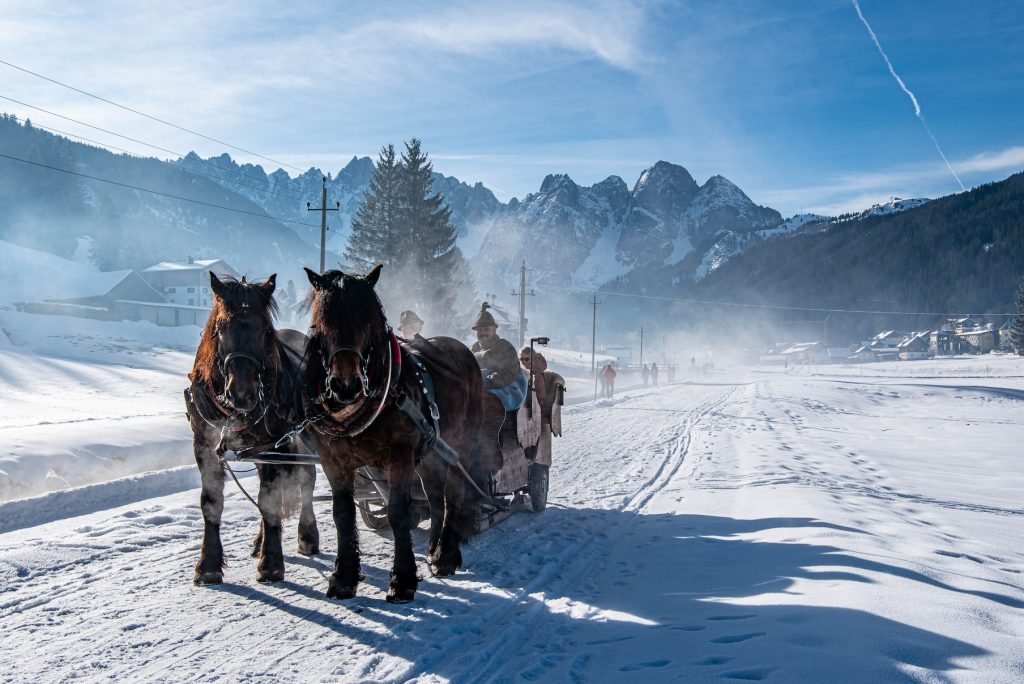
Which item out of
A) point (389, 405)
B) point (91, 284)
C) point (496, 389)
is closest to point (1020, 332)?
point (496, 389)

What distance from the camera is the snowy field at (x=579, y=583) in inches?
151

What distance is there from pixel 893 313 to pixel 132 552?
160545 millimetres

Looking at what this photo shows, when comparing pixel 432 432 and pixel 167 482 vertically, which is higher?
pixel 432 432

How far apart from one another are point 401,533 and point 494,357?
302 cm

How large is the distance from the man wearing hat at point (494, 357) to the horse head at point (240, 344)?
2630mm

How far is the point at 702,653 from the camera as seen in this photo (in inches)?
155

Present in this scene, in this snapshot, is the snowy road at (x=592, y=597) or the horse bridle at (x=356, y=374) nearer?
the snowy road at (x=592, y=597)

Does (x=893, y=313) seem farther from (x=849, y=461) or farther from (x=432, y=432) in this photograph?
(x=432, y=432)

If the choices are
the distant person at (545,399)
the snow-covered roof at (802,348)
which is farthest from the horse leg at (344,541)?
the snow-covered roof at (802,348)

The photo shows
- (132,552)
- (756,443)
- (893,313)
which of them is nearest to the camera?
(132,552)

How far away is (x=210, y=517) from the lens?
5449 mm

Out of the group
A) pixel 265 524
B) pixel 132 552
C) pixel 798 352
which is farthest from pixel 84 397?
pixel 798 352

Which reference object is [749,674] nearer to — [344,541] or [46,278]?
[344,541]

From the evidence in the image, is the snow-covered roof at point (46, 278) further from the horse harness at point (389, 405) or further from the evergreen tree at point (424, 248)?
the horse harness at point (389, 405)
